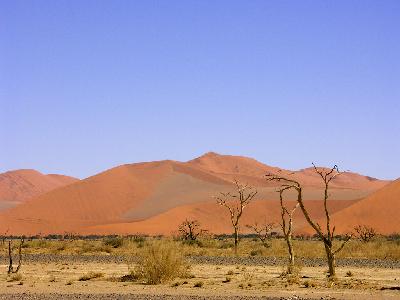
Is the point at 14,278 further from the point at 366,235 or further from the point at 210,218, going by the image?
the point at 210,218

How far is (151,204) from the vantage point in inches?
5704

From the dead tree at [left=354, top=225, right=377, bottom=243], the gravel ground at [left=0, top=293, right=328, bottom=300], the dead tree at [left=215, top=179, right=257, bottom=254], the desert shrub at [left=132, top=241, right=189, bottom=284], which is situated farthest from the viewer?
the dead tree at [left=354, top=225, right=377, bottom=243]

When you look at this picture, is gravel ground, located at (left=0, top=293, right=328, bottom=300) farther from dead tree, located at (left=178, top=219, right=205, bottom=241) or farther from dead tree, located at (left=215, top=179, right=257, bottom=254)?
dead tree, located at (left=178, top=219, right=205, bottom=241)

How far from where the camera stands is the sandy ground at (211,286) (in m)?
23.8

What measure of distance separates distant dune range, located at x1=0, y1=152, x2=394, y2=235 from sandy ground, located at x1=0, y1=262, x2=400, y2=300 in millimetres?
71702

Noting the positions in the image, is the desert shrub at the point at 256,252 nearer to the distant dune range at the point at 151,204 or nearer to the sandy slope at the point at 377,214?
the sandy slope at the point at 377,214

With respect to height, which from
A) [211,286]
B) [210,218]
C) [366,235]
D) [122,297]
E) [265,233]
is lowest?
[122,297]

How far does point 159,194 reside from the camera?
497ft

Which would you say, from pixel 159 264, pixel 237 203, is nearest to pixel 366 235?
pixel 237 203

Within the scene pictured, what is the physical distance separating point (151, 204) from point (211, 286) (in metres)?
118

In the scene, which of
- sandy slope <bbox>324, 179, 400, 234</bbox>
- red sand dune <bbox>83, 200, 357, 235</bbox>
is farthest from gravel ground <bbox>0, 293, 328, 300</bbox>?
red sand dune <bbox>83, 200, 357, 235</bbox>

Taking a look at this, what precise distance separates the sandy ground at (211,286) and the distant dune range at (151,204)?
71.7m

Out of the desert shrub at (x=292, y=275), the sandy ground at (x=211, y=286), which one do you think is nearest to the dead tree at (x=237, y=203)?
the sandy ground at (x=211, y=286)

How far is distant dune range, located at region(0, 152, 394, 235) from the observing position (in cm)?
11956
